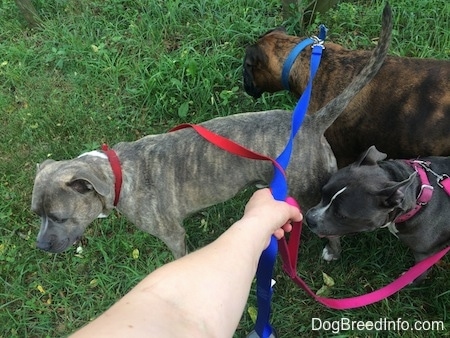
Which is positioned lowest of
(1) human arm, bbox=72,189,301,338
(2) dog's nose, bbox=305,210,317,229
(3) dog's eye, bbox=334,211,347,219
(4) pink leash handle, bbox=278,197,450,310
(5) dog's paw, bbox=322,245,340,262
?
(5) dog's paw, bbox=322,245,340,262

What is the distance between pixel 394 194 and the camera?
3.02m

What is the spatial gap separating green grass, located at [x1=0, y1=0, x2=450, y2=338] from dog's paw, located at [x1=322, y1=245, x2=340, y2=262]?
7 cm

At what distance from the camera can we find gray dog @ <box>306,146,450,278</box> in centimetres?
315

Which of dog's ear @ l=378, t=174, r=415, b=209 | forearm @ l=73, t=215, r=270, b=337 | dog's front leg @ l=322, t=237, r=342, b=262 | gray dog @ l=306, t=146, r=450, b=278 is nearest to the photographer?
forearm @ l=73, t=215, r=270, b=337

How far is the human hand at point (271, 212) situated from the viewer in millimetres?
2342

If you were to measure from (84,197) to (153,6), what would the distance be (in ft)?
Answer: 9.79

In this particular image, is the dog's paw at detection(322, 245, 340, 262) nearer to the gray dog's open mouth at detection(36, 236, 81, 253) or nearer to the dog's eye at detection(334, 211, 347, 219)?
the dog's eye at detection(334, 211, 347, 219)

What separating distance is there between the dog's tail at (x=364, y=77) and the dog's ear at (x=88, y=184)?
154 centimetres

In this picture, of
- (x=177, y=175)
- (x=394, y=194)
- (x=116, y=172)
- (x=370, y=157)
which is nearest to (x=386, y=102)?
(x=370, y=157)

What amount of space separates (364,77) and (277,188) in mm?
1053

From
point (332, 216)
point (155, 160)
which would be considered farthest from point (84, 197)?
point (332, 216)

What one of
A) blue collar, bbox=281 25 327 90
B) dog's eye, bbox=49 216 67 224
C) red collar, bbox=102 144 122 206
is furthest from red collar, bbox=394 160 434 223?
dog's eye, bbox=49 216 67 224

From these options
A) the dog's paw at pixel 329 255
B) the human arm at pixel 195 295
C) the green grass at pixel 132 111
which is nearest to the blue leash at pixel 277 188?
the human arm at pixel 195 295

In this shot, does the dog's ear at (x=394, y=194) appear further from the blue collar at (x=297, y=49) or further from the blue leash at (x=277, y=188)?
the blue collar at (x=297, y=49)
